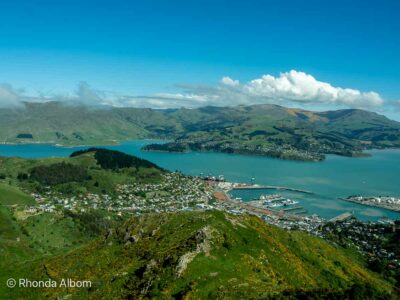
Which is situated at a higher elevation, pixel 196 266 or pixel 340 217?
pixel 196 266

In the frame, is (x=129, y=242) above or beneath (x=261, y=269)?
beneath

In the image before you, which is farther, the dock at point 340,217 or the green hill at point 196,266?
the dock at point 340,217

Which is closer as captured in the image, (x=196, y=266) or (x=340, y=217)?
(x=196, y=266)

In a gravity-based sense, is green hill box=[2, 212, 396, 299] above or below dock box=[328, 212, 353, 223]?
above

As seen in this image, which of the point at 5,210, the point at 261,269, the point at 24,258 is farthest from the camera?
the point at 5,210

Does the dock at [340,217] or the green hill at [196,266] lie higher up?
the green hill at [196,266]

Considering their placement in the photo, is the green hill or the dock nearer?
the green hill

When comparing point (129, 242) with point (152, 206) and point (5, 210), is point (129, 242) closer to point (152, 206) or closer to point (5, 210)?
point (5, 210)

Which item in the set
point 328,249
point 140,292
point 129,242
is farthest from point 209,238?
point 328,249
